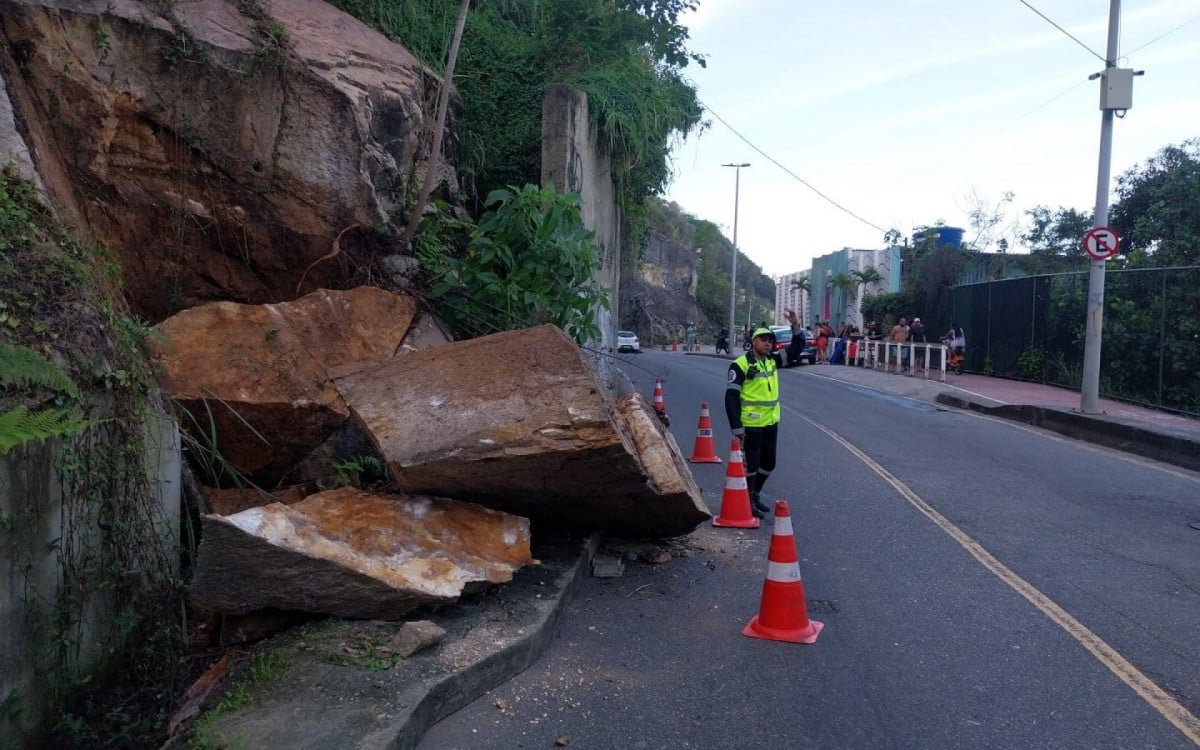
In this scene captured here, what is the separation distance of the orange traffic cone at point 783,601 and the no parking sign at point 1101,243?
12.6 meters

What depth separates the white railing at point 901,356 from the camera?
26705mm

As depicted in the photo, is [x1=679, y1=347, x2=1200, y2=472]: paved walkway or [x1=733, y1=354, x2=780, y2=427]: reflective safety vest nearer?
[x1=733, y1=354, x2=780, y2=427]: reflective safety vest

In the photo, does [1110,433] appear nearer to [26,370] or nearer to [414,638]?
[414,638]

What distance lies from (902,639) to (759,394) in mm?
3272

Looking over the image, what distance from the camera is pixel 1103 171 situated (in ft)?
53.7

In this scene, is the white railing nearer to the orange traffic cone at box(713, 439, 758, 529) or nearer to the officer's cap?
the officer's cap

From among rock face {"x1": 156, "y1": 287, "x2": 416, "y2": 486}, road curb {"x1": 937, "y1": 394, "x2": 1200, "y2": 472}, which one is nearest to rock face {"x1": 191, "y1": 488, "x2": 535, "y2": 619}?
rock face {"x1": 156, "y1": 287, "x2": 416, "y2": 486}

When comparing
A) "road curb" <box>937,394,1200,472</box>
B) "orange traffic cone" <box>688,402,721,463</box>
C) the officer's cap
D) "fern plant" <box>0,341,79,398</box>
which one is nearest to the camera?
"fern plant" <box>0,341,79,398</box>

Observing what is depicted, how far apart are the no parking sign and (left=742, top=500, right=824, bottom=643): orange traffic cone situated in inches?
496

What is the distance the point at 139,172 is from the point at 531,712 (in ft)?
16.8

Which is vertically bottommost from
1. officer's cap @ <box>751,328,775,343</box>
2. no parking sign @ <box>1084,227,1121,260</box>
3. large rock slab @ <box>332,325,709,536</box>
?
large rock slab @ <box>332,325,709,536</box>

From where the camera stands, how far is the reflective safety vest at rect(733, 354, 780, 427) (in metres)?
8.52

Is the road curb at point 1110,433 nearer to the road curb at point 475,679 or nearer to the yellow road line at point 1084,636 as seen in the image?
the yellow road line at point 1084,636

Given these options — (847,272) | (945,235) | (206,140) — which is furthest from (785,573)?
(847,272)
